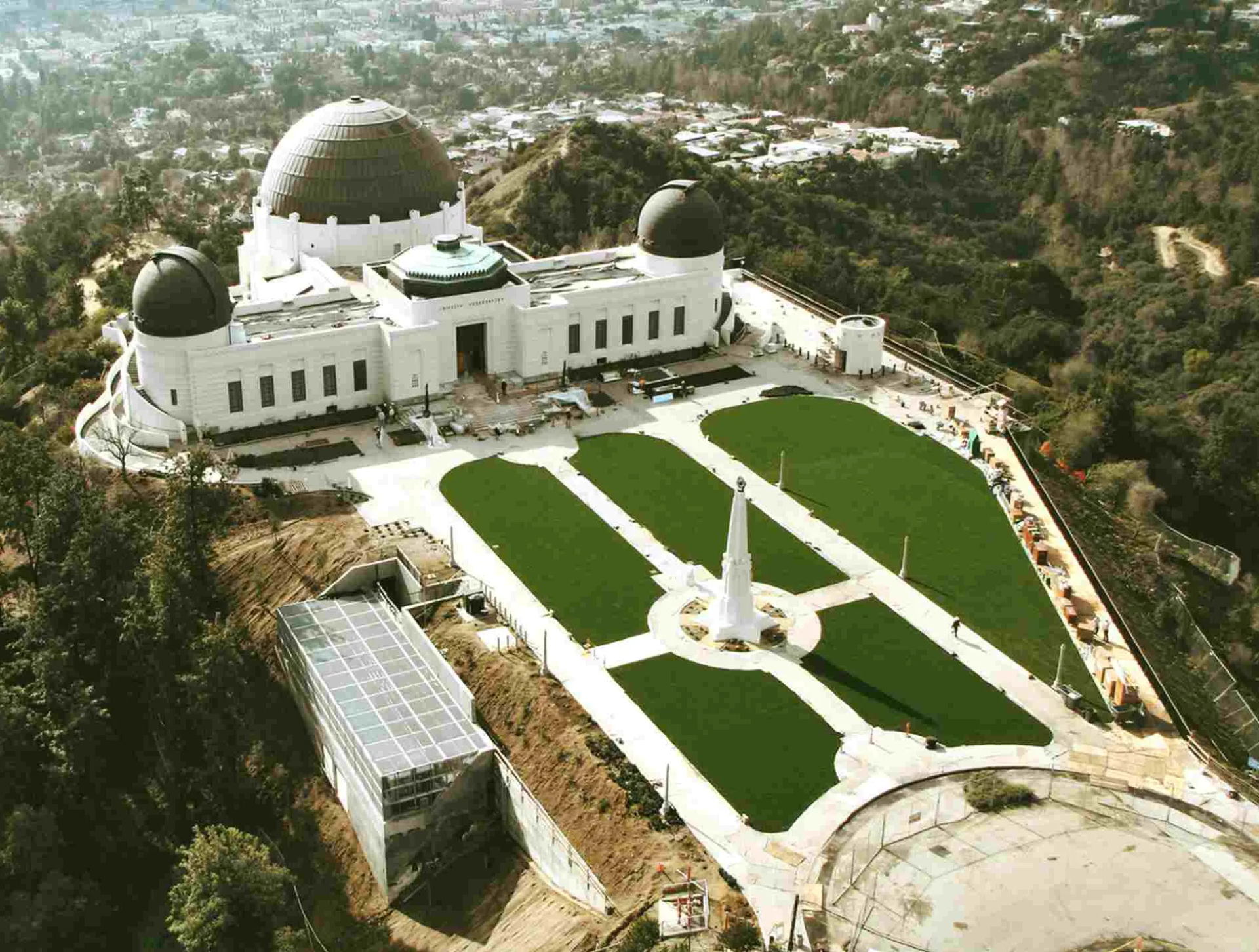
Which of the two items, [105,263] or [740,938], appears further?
[105,263]

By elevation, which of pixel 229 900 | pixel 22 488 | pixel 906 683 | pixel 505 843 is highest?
pixel 906 683

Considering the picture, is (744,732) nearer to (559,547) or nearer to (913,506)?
(559,547)

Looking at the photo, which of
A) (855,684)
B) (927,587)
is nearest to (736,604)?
(855,684)

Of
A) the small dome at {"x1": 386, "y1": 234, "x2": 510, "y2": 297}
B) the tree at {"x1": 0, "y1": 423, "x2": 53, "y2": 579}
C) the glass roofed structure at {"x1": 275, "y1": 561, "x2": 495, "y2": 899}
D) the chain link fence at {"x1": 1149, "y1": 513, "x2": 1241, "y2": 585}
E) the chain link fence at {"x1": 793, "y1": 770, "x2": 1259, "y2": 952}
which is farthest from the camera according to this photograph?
the small dome at {"x1": 386, "y1": 234, "x2": 510, "y2": 297}

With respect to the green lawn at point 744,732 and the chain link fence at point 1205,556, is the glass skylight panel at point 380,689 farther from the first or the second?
the chain link fence at point 1205,556

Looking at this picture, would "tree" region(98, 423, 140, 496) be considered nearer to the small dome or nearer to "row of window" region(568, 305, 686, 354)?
the small dome

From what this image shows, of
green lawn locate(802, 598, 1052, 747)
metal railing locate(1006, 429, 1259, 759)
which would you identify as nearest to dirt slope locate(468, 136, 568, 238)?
metal railing locate(1006, 429, 1259, 759)
